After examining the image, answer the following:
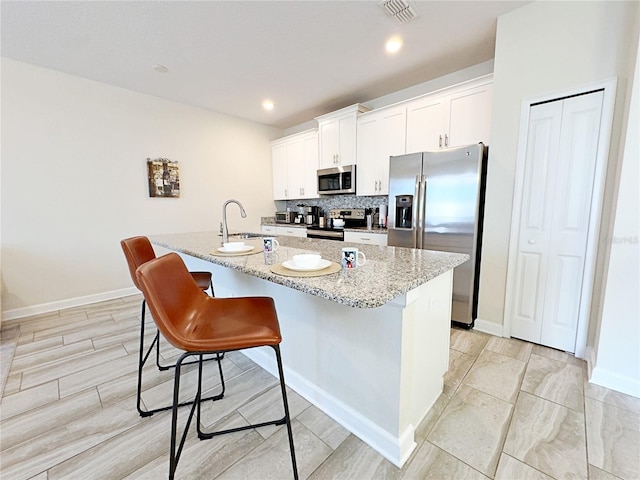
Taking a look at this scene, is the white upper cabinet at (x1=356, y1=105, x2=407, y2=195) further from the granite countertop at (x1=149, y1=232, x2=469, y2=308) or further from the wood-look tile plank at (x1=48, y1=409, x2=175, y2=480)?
the wood-look tile plank at (x1=48, y1=409, x2=175, y2=480)

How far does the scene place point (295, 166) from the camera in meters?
4.58

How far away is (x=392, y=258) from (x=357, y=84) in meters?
2.78

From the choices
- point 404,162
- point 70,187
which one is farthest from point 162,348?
point 404,162

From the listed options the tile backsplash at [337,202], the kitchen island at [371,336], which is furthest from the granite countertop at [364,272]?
the tile backsplash at [337,202]

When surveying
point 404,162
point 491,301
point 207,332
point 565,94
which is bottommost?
point 491,301

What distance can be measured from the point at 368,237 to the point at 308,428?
2.31 m

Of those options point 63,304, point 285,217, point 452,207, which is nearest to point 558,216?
point 452,207

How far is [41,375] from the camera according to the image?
189 centimetres

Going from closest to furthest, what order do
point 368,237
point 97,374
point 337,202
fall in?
point 97,374 → point 368,237 → point 337,202

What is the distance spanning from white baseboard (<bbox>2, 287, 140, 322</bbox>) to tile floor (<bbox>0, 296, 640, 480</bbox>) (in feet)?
3.77

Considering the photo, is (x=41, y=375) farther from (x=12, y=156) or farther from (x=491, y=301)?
(x=491, y=301)

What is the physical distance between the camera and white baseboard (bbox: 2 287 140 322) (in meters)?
2.88

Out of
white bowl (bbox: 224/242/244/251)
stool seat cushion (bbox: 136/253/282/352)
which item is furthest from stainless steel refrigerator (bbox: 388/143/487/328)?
stool seat cushion (bbox: 136/253/282/352)

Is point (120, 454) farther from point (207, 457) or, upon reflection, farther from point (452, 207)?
point (452, 207)
